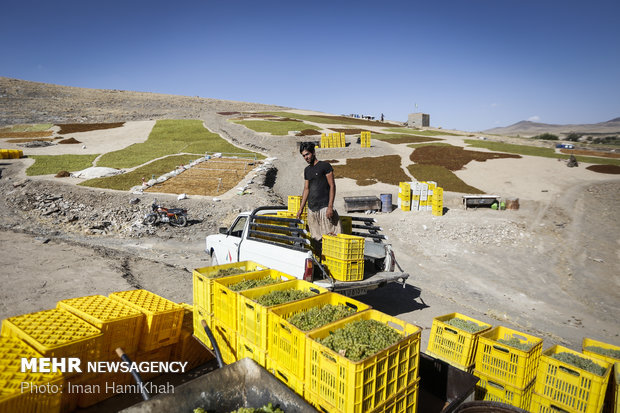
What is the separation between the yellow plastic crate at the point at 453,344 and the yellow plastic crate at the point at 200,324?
3589mm

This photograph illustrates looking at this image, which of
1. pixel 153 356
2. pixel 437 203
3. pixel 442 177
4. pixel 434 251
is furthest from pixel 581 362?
pixel 442 177

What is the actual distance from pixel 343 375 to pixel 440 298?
7202 millimetres

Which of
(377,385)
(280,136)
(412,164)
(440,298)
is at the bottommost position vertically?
(440,298)

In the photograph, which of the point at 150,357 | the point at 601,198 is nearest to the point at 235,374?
the point at 150,357

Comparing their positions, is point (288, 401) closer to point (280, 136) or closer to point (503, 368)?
point (503, 368)

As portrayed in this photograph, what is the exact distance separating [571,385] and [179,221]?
1514cm

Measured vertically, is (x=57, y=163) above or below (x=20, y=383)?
above

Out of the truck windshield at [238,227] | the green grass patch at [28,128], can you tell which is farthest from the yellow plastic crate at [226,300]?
the green grass patch at [28,128]

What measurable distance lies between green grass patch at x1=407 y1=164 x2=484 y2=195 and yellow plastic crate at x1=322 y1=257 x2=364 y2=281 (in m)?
19.3

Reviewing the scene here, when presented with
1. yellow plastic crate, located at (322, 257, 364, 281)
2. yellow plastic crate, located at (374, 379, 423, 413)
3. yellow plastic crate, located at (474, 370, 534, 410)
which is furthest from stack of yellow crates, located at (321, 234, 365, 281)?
yellow plastic crate, located at (374, 379, 423, 413)

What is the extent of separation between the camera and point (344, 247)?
6.65 m

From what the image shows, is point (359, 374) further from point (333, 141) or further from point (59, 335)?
point (333, 141)

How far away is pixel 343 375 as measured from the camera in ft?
10.5

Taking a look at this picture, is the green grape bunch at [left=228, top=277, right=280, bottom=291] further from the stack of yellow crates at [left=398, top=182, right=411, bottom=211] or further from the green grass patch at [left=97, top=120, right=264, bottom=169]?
the green grass patch at [left=97, top=120, right=264, bottom=169]
